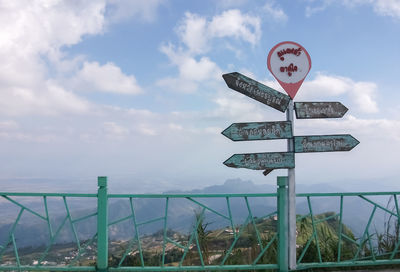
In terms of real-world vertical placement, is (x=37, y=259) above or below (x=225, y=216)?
below

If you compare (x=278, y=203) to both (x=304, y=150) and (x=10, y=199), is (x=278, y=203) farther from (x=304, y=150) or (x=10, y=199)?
(x=10, y=199)

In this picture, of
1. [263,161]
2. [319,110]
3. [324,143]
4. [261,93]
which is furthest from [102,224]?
[319,110]

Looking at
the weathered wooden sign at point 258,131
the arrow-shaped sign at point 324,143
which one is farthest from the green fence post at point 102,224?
the arrow-shaped sign at point 324,143

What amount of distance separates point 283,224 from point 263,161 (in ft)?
3.40

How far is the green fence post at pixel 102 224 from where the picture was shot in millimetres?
5297

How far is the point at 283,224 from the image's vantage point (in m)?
5.56

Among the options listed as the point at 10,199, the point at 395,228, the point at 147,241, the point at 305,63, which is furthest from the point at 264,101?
the point at 10,199

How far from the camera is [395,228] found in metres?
6.82

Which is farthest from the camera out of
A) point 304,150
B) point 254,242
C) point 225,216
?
point 254,242

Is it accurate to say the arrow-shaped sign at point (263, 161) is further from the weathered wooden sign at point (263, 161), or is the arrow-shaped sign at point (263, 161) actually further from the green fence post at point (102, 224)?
the green fence post at point (102, 224)

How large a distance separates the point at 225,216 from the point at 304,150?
1.68 meters

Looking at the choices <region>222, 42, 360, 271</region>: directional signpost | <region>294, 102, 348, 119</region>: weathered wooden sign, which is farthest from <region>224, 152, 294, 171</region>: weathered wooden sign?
<region>294, 102, 348, 119</region>: weathered wooden sign

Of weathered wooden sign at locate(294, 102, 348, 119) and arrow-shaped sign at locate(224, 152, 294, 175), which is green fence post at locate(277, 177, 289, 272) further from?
weathered wooden sign at locate(294, 102, 348, 119)

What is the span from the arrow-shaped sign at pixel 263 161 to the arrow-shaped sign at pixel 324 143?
0.22 m
